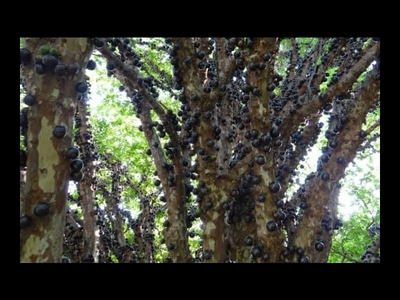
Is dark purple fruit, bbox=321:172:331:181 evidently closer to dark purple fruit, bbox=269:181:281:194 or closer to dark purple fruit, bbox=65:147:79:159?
dark purple fruit, bbox=269:181:281:194

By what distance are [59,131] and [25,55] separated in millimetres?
647

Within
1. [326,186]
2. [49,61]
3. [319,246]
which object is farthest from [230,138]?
[49,61]

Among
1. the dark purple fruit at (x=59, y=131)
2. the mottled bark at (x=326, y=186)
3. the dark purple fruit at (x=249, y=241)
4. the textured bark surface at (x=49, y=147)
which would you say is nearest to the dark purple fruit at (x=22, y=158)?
the textured bark surface at (x=49, y=147)

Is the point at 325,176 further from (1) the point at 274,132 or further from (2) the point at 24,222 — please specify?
(2) the point at 24,222

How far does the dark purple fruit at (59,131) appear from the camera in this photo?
2.66m

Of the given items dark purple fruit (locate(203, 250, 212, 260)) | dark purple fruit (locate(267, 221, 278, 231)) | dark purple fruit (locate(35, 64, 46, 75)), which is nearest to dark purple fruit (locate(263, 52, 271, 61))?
dark purple fruit (locate(267, 221, 278, 231))

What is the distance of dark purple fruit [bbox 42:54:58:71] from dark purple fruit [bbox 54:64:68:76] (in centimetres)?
3

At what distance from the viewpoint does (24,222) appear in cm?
247

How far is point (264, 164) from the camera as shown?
455cm

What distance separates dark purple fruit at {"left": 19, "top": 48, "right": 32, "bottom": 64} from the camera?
2879 mm

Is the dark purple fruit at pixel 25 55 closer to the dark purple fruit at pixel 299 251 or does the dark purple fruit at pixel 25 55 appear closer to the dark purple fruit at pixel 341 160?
the dark purple fruit at pixel 299 251

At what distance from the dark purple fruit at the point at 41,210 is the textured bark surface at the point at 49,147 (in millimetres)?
27
